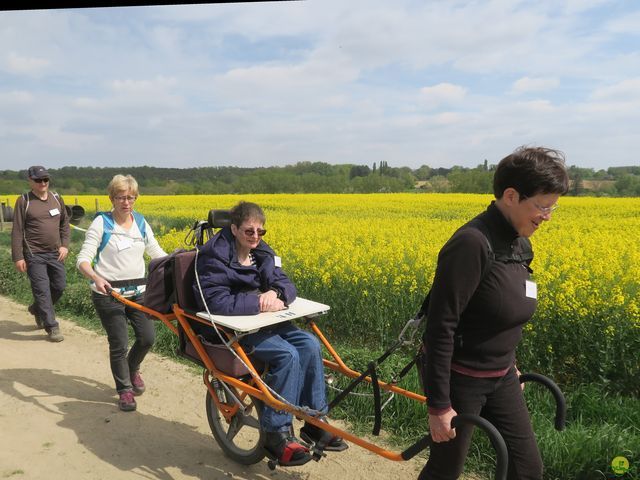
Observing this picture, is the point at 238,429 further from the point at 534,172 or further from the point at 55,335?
the point at 55,335

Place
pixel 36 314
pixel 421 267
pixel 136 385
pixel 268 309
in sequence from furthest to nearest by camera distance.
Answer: pixel 36 314 < pixel 421 267 < pixel 136 385 < pixel 268 309

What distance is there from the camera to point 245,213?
3324mm

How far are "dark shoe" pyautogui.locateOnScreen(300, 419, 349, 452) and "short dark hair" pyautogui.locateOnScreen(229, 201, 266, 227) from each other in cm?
134

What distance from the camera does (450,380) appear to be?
2.20m

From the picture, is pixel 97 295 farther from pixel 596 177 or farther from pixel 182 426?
pixel 596 177

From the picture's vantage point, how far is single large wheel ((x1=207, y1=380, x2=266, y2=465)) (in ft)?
11.2

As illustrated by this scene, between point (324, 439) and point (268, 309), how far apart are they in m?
0.86

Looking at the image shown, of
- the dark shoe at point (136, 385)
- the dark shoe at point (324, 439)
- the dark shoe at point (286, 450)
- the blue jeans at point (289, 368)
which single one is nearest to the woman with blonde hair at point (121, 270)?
the dark shoe at point (136, 385)

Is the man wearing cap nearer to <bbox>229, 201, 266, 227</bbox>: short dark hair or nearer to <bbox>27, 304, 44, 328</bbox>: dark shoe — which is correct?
<bbox>27, 304, 44, 328</bbox>: dark shoe

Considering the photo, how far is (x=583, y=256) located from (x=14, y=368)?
675 centimetres

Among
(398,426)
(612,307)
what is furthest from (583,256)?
(398,426)

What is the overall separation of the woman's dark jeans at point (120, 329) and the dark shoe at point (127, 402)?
4 cm

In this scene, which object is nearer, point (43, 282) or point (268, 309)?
point (268, 309)

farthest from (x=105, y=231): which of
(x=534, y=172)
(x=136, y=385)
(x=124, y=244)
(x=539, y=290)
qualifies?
(x=539, y=290)
